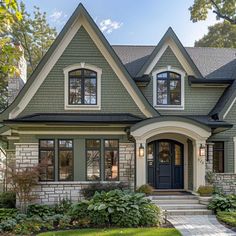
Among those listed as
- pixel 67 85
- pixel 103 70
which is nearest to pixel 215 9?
pixel 103 70

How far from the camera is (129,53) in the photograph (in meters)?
17.6

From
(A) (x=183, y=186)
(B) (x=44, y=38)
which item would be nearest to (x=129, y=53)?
(A) (x=183, y=186)

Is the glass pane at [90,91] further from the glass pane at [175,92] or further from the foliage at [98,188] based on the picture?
the glass pane at [175,92]

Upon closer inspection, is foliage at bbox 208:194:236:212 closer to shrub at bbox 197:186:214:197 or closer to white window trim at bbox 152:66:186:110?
shrub at bbox 197:186:214:197

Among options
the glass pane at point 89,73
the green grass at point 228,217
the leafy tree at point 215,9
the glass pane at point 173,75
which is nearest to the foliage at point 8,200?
the glass pane at point 89,73

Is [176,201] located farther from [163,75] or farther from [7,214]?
[7,214]

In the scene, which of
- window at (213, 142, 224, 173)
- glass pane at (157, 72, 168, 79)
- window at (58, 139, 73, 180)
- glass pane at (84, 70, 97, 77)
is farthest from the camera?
glass pane at (157, 72, 168, 79)

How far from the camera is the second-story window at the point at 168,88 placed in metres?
15.3

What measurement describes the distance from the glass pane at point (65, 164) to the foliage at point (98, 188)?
89cm

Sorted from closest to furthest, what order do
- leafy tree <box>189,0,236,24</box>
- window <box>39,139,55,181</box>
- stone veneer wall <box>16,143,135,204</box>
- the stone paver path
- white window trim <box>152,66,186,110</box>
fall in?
the stone paver path < stone veneer wall <box>16,143,135,204</box> < window <box>39,139,55,181</box> < white window trim <box>152,66,186,110</box> < leafy tree <box>189,0,236,24</box>

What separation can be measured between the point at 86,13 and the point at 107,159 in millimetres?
5847

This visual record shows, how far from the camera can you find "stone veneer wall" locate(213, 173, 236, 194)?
1345 cm

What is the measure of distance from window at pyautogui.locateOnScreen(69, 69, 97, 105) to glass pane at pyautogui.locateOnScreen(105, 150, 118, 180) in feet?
7.10

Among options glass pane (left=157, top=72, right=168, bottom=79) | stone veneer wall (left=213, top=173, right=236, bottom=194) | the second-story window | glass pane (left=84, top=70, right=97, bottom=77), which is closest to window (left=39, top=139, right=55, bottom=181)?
glass pane (left=84, top=70, right=97, bottom=77)
